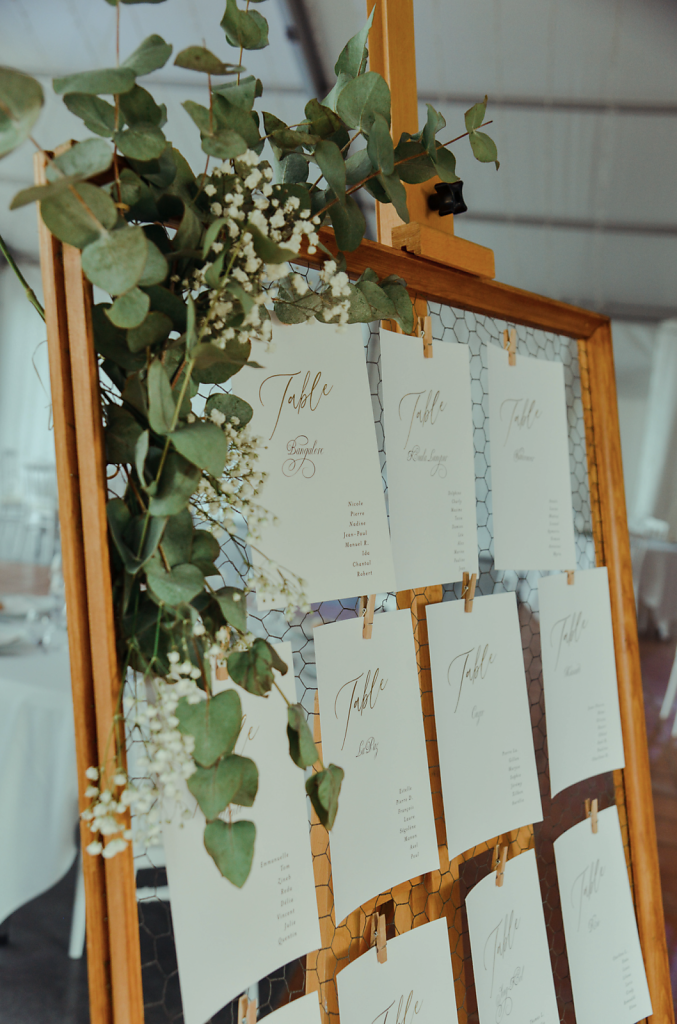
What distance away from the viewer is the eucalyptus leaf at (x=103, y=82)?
39cm

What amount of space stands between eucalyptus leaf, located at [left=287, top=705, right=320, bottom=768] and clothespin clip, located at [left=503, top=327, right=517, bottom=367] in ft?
2.02

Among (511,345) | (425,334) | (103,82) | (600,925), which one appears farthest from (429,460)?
(600,925)

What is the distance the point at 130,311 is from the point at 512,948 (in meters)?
0.87

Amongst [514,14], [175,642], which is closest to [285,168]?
[175,642]

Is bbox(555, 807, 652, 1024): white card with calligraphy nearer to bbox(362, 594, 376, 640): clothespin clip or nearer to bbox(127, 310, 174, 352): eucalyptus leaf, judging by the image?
bbox(362, 594, 376, 640): clothespin clip

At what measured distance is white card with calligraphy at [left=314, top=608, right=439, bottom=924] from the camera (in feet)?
2.15

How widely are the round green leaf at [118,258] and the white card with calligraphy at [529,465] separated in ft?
1.96

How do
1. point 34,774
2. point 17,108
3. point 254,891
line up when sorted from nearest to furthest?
1. point 17,108
2. point 254,891
3. point 34,774

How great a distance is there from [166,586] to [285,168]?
0.39 m

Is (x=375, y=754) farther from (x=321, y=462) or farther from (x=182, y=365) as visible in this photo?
(x=182, y=365)

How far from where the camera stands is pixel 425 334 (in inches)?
30.6

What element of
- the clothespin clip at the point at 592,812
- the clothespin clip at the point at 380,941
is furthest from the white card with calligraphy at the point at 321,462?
the clothespin clip at the point at 592,812

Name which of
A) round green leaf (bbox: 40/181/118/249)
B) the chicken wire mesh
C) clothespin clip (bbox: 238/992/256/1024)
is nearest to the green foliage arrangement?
round green leaf (bbox: 40/181/118/249)

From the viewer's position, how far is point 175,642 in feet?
1.47
